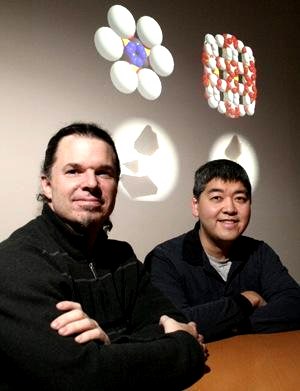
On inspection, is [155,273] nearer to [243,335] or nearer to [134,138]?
[243,335]

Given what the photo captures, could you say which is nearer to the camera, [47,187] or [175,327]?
[175,327]

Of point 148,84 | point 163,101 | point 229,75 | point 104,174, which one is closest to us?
point 104,174

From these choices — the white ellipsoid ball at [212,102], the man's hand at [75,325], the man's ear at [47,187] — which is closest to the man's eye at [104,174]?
the man's ear at [47,187]

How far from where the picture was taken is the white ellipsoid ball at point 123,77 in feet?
6.93

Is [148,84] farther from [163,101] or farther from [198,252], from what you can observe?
[198,252]

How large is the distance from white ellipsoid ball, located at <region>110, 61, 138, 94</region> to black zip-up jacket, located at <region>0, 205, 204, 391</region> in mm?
1121

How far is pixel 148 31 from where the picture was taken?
88.7 inches

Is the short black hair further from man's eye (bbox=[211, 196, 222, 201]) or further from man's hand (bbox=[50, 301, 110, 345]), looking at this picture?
man's hand (bbox=[50, 301, 110, 345])

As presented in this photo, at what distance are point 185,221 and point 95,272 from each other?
127 cm

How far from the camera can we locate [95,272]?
120cm

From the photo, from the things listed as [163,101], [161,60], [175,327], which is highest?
[161,60]

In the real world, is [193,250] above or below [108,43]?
below

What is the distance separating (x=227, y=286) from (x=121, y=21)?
135 centimetres

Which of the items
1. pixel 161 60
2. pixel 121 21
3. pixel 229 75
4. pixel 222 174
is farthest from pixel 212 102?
pixel 222 174
